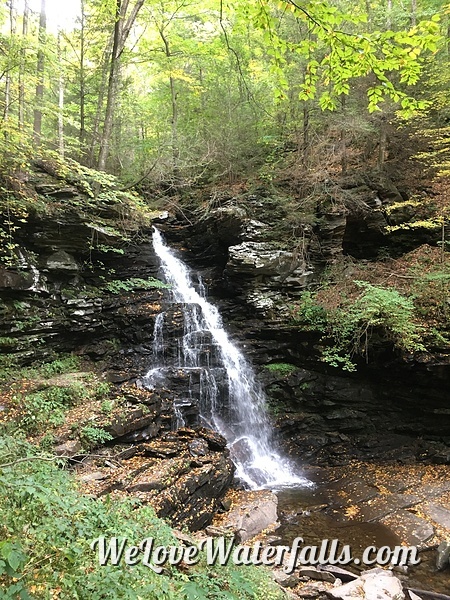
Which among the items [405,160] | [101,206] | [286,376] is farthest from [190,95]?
[286,376]

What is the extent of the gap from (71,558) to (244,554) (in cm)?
322

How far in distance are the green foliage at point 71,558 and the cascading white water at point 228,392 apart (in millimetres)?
5292

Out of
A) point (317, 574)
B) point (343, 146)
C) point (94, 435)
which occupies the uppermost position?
point (343, 146)

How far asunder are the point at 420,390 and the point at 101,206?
10.7m

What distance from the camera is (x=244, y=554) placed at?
5.29 m

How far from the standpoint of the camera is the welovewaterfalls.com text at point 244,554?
3.37 metres

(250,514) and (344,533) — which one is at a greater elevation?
(250,514)

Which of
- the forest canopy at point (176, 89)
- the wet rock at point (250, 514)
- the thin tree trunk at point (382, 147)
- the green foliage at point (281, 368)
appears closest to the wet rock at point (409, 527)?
the wet rock at point (250, 514)

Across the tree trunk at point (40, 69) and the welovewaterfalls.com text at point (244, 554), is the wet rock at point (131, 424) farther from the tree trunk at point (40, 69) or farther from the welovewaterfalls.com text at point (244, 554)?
the tree trunk at point (40, 69)

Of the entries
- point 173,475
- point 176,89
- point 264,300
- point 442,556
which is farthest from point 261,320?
point 176,89

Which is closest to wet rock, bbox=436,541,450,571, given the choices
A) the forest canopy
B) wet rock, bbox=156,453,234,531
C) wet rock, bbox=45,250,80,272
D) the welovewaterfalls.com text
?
the welovewaterfalls.com text

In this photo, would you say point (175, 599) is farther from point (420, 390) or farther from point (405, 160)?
point (405, 160)

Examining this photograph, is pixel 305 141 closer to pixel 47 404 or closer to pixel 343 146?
pixel 343 146

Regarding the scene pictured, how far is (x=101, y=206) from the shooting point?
38.0 ft
